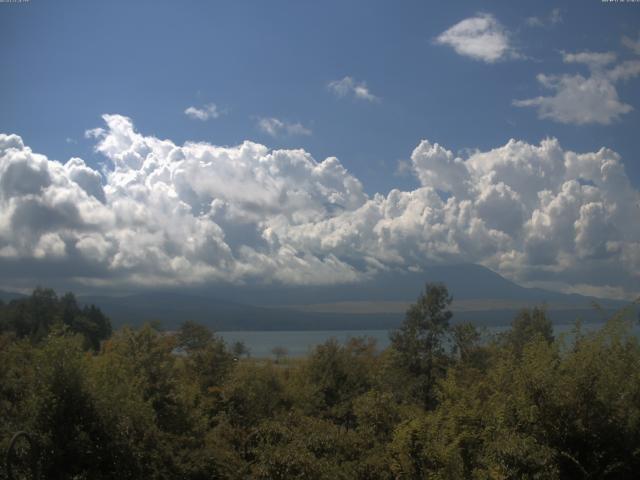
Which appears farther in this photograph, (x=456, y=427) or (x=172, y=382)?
(x=172, y=382)

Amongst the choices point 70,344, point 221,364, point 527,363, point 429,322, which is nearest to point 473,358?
point 429,322

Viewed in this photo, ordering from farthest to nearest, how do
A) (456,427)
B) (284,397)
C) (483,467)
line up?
(284,397), (456,427), (483,467)

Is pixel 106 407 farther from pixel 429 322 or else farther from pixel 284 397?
pixel 429 322

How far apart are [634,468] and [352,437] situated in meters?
8.46

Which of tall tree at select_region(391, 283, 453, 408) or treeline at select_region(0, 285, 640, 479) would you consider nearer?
treeline at select_region(0, 285, 640, 479)

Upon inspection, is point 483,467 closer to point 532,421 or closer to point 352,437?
point 532,421

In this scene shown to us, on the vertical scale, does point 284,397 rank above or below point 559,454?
below

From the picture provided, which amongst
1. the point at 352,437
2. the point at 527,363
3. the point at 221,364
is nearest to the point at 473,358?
the point at 221,364

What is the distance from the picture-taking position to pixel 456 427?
55.1 feet

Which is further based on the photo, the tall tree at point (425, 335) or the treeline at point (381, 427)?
the tall tree at point (425, 335)

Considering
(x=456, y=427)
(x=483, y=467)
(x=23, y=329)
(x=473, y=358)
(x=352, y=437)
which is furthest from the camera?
(x=23, y=329)

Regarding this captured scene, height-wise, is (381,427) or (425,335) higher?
(425,335)

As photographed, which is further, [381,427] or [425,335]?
[425,335]

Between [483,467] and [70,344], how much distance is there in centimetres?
1106
